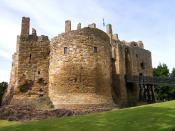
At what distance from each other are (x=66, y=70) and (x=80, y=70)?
1.26 m

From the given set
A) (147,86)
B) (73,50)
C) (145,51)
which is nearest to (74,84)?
(73,50)

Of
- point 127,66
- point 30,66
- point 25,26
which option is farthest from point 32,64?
point 127,66

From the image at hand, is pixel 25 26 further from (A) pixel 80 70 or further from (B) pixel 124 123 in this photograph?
(B) pixel 124 123

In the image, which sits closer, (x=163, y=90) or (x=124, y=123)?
(x=124, y=123)

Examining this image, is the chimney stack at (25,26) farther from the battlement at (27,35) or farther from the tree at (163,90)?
the tree at (163,90)

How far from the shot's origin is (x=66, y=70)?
28.6m

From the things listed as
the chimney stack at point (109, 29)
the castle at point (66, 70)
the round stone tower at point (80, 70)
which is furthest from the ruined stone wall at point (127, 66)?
the round stone tower at point (80, 70)

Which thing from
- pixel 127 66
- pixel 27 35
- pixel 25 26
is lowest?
pixel 127 66

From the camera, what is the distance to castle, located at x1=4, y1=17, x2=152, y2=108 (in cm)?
2798

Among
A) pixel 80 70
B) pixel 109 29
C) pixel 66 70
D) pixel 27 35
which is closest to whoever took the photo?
pixel 80 70

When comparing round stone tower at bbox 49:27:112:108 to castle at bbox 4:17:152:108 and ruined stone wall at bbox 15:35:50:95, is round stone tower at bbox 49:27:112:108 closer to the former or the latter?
castle at bbox 4:17:152:108

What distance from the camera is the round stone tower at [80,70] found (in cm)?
2777

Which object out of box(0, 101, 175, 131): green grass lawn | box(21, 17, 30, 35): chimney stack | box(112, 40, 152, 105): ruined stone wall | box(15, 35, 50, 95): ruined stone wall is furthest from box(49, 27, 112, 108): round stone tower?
box(0, 101, 175, 131): green grass lawn

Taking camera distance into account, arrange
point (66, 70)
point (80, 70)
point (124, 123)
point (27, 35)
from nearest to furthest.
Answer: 1. point (124, 123)
2. point (80, 70)
3. point (66, 70)
4. point (27, 35)
